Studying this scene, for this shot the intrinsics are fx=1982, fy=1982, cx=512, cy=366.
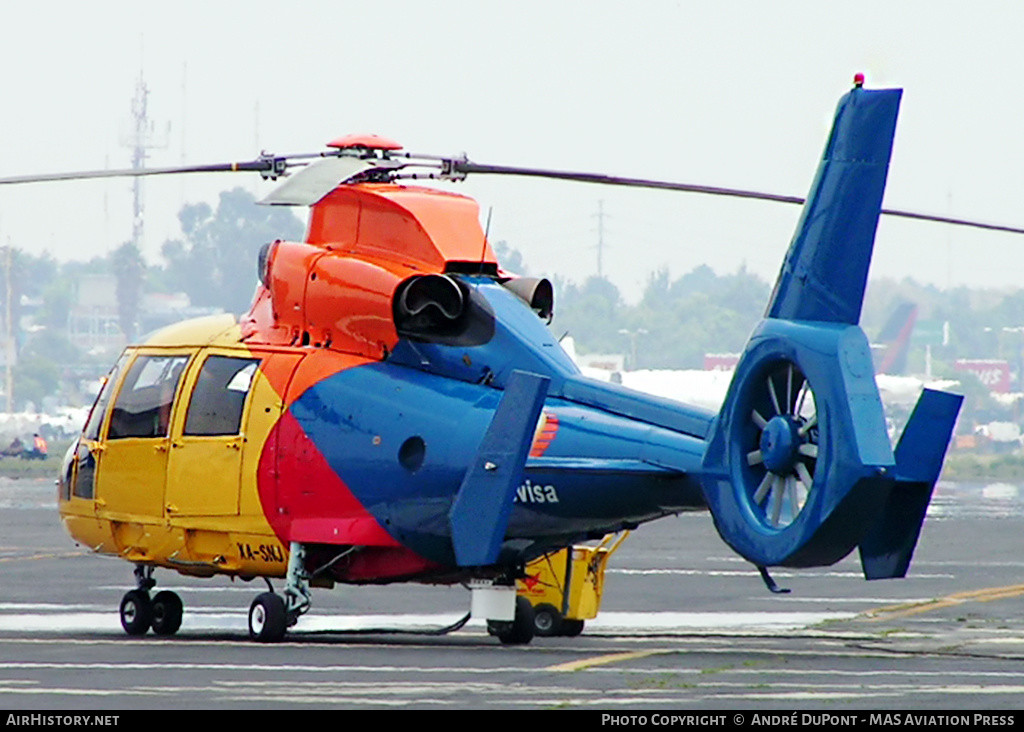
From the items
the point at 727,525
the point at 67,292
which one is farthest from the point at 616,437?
the point at 67,292

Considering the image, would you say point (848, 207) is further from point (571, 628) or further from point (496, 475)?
point (571, 628)

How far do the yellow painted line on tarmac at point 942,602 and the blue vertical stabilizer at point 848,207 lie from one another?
8.04 meters

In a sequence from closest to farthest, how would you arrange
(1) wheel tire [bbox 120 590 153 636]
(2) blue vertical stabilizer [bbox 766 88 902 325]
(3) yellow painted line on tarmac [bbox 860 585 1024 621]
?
(2) blue vertical stabilizer [bbox 766 88 902 325]
(1) wheel tire [bbox 120 590 153 636]
(3) yellow painted line on tarmac [bbox 860 585 1024 621]

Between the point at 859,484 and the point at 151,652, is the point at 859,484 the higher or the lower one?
the higher one

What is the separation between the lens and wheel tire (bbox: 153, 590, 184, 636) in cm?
1981

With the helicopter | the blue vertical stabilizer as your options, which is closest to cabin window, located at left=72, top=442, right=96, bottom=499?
the helicopter

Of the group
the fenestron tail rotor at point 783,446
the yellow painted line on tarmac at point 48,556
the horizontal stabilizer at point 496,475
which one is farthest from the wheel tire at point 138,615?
the yellow painted line on tarmac at point 48,556

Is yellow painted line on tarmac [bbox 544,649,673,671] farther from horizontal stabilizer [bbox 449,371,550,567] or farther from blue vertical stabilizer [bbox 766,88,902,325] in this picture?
blue vertical stabilizer [bbox 766,88,902,325]

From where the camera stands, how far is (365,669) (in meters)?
15.6

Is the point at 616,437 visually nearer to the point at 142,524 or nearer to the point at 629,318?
the point at 142,524

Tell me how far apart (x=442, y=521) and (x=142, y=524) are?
3.79m

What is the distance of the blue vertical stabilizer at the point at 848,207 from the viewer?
49.4 feet

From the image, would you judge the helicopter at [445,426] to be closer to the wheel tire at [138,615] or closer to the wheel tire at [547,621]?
the wheel tire at [138,615]

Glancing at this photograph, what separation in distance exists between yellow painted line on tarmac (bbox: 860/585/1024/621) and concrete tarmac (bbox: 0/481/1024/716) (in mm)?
42
